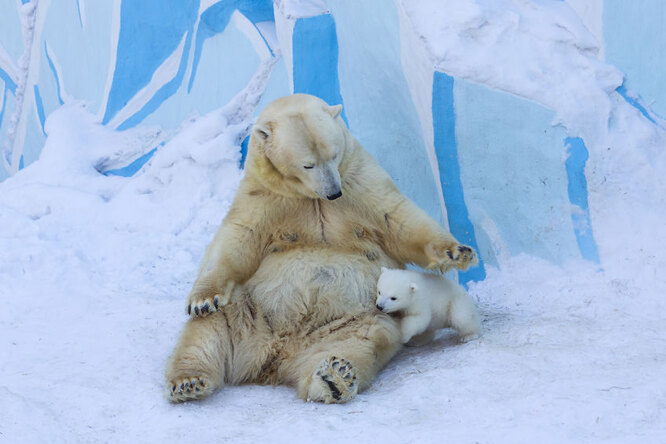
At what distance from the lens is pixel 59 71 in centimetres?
676

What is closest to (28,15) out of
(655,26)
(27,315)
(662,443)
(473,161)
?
(27,315)

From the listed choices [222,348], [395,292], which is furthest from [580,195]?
[222,348]

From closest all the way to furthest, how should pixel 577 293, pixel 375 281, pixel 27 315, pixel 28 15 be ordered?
pixel 375 281 → pixel 577 293 → pixel 27 315 → pixel 28 15

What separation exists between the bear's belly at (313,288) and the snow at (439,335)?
0.31m

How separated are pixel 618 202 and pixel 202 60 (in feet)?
11.3

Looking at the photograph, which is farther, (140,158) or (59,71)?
(59,71)

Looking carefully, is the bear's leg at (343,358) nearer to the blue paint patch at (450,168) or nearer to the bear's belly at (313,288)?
the bear's belly at (313,288)

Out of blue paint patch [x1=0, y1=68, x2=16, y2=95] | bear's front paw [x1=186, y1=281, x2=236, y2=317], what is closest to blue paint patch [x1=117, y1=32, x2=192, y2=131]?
blue paint patch [x1=0, y1=68, x2=16, y2=95]

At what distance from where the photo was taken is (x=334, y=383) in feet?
8.20

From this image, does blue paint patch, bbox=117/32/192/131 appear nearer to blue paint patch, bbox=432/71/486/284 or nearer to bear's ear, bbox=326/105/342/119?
blue paint patch, bbox=432/71/486/284

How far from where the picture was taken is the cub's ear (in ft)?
9.88

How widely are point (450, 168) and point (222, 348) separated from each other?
1.60 m

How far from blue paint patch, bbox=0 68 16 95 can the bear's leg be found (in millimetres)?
6043

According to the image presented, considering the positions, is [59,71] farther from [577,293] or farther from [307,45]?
[577,293]
